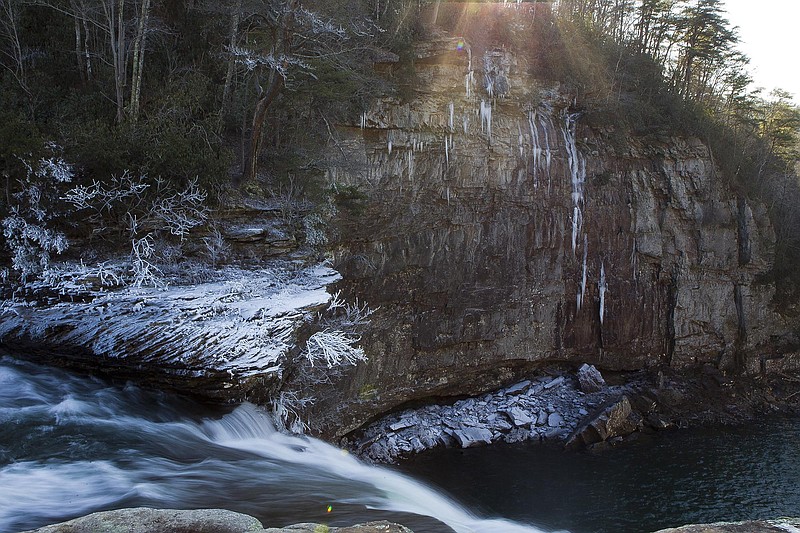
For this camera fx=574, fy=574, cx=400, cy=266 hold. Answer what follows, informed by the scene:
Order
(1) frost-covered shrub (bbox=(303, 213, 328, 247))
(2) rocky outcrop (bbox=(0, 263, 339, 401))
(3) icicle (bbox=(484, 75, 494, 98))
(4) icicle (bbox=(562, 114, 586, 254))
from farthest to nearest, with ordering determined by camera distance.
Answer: (4) icicle (bbox=(562, 114, 586, 254)) < (3) icicle (bbox=(484, 75, 494, 98)) < (1) frost-covered shrub (bbox=(303, 213, 328, 247)) < (2) rocky outcrop (bbox=(0, 263, 339, 401))

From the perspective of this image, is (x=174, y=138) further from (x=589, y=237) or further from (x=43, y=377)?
(x=589, y=237)

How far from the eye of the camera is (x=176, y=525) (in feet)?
16.9

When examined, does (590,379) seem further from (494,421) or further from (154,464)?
(154,464)

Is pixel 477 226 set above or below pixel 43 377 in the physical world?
above

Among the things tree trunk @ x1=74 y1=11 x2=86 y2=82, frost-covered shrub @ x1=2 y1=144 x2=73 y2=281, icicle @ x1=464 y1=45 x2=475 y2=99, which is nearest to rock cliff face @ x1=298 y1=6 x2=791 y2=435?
icicle @ x1=464 y1=45 x2=475 y2=99

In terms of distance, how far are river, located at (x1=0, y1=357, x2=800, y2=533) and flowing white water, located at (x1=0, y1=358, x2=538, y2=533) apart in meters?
0.03

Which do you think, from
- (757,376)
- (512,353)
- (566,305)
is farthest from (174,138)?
(757,376)

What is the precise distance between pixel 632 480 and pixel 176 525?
48.0 ft

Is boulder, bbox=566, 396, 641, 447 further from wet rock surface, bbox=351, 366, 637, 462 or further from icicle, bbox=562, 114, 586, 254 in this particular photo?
icicle, bbox=562, 114, 586, 254

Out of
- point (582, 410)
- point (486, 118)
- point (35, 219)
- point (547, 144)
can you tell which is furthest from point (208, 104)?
point (582, 410)

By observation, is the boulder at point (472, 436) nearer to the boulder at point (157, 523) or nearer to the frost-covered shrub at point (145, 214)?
the frost-covered shrub at point (145, 214)

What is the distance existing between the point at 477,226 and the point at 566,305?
5.32 meters

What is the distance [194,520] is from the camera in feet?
17.2

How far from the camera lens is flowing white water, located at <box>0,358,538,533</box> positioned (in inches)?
299
